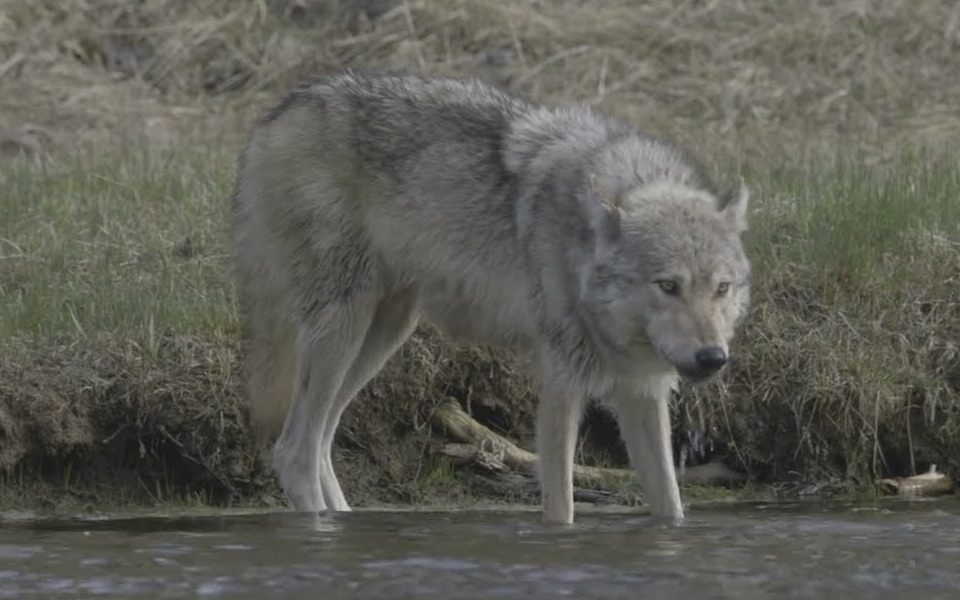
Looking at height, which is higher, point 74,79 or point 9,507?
point 74,79

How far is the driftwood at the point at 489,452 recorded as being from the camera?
759cm

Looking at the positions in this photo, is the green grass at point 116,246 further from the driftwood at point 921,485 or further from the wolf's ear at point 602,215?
the driftwood at point 921,485

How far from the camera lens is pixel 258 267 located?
7.33 meters

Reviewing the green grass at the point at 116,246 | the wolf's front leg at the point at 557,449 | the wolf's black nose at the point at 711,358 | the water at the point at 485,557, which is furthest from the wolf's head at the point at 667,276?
the green grass at the point at 116,246

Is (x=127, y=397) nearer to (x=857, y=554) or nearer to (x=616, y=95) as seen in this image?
(x=857, y=554)

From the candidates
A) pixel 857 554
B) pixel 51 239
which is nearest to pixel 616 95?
pixel 51 239

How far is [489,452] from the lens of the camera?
759cm

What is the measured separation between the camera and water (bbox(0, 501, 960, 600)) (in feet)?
17.1

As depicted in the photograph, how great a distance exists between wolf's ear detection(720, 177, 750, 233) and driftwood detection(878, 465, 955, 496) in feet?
5.64

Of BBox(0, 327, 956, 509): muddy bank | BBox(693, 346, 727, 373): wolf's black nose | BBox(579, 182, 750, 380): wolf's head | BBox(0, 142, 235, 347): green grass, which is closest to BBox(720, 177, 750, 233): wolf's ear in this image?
BBox(579, 182, 750, 380): wolf's head

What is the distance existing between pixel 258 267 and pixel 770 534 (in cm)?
233

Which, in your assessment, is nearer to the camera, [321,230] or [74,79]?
[321,230]

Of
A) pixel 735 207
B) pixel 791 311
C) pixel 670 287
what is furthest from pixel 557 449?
pixel 791 311

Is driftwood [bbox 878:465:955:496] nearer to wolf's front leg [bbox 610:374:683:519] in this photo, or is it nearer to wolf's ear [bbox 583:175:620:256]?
wolf's front leg [bbox 610:374:683:519]
